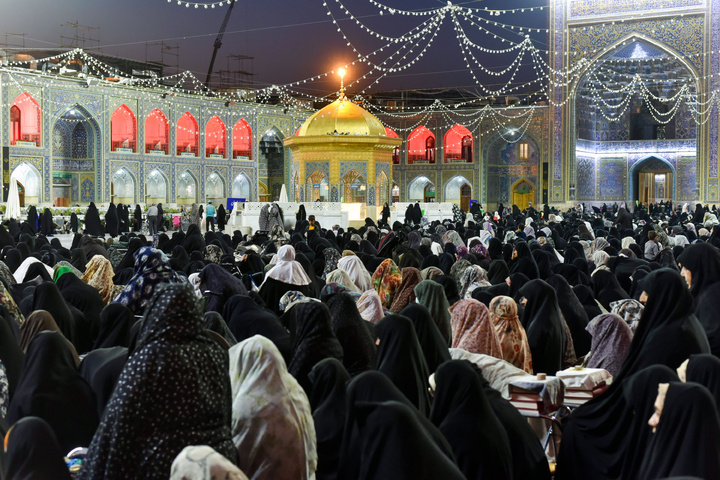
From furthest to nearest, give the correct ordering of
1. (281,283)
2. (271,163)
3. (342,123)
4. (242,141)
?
(271,163) → (242,141) → (342,123) → (281,283)

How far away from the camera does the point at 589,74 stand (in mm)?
22922

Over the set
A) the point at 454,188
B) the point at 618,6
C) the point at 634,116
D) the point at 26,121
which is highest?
the point at 618,6

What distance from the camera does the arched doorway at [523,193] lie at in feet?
87.5

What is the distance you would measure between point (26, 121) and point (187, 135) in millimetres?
5537

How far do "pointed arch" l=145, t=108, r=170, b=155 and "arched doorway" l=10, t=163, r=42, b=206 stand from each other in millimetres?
3644

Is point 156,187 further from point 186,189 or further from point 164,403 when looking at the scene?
point 164,403

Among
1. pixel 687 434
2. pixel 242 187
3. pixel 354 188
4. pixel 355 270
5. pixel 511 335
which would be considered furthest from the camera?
pixel 242 187

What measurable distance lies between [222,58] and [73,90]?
11589 millimetres

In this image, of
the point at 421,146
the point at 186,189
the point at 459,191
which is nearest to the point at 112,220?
the point at 186,189

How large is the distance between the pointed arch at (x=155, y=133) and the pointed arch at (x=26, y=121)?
11.4 feet

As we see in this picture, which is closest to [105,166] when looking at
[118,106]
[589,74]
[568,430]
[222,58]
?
[118,106]

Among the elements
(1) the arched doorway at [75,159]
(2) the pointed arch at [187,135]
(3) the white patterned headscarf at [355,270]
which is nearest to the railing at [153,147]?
(2) the pointed arch at [187,135]

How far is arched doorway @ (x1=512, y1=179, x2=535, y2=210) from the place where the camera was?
26.7 m

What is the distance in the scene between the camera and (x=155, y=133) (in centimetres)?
2620
